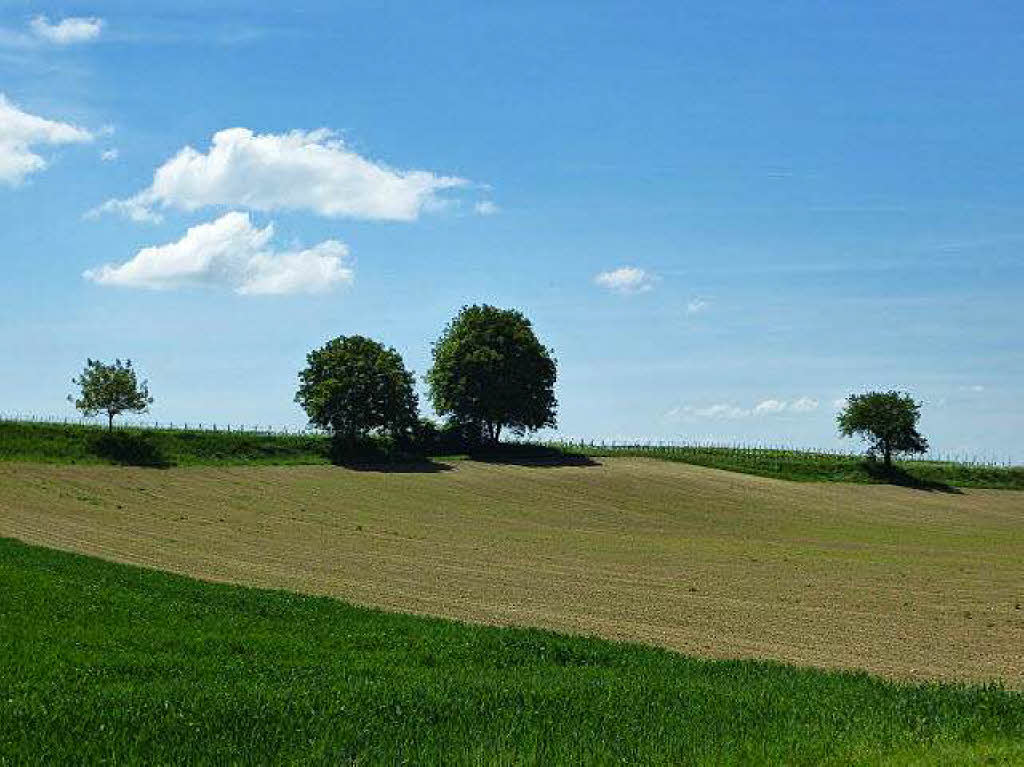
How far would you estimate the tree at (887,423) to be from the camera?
115500mm

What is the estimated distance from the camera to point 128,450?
268ft

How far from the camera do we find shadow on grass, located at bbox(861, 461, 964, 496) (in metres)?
107

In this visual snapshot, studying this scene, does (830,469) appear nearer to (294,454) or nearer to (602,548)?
(294,454)

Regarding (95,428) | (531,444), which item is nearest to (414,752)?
(95,428)

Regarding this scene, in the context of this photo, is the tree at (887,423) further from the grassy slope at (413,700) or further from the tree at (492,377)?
the grassy slope at (413,700)

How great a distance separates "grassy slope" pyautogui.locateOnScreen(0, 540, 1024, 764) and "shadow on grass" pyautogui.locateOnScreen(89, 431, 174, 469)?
2326 inches

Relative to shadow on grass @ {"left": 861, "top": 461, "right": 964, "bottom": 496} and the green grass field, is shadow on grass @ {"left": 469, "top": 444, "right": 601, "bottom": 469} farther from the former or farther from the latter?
shadow on grass @ {"left": 861, "top": 461, "right": 964, "bottom": 496}

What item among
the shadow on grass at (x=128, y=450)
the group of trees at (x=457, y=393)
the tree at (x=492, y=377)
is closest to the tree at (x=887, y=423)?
the group of trees at (x=457, y=393)

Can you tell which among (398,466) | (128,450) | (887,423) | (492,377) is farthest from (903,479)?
(128,450)

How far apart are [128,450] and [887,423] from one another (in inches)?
2977

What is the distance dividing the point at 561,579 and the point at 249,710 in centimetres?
2494

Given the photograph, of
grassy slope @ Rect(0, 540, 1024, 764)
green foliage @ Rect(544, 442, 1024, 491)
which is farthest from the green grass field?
grassy slope @ Rect(0, 540, 1024, 764)

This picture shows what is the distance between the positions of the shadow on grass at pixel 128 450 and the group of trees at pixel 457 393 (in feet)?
23.3

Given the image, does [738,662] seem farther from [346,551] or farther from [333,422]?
[333,422]
